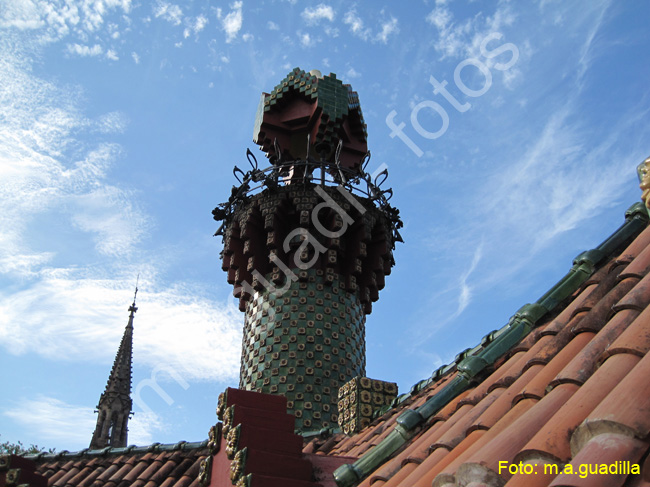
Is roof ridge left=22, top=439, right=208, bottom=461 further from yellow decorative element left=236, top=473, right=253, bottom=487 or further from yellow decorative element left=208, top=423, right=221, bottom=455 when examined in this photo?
yellow decorative element left=236, top=473, right=253, bottom=487

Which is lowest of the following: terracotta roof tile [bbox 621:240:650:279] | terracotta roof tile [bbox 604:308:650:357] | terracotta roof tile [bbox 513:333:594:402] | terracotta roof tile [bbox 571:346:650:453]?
terracotta roof tile [bbox 571:346:650:453]

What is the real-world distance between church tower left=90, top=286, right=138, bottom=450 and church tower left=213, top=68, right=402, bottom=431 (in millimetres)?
10520

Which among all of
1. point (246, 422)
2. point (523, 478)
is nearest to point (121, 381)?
point (246, 422)

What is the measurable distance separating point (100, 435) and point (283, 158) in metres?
A: 11.9

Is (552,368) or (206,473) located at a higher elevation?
(206,473)

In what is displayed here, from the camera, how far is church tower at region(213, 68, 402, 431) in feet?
37.1

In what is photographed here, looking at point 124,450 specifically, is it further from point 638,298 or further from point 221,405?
point 638,298

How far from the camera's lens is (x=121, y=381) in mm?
22781

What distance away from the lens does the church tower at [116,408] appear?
67.9 ft

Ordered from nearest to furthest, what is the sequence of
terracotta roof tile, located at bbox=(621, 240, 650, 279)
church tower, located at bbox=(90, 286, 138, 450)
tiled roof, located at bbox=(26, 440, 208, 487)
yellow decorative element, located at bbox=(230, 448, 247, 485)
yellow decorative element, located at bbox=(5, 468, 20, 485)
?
terracotta roof tile, located at bbox=(621, 240, 650, 279), yellow decorative element, located at bbox=(230, 448, 247, 485), yellow decorative element, located at bbox=(5, 468, 20, 485), tiled roof, located at bbox=(26, 440, 208, 487), church tower, located at bbox=(90, 286, 138, 450)

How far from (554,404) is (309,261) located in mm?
8977

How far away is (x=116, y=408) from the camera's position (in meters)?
22.0

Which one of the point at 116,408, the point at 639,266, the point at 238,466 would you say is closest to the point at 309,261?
the point at 238,466

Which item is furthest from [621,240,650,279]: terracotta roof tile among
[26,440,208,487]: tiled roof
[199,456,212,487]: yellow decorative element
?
[26,440,208,487]: tiled roof
